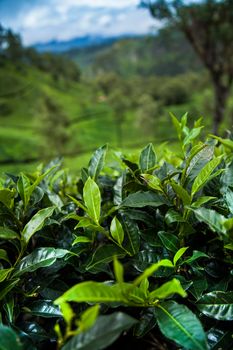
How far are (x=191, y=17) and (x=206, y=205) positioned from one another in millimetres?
17494

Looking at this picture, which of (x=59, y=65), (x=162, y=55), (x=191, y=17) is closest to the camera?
(x=191, y=17)

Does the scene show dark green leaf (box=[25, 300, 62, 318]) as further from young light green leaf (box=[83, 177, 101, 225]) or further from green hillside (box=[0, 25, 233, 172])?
green hillside (box=[0, 25, 233, 172])

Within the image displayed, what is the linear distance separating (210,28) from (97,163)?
17.5 m

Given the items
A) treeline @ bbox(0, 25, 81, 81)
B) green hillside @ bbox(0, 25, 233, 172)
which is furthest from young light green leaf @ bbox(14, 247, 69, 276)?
treeline @ bbox(0, 25, 81, 81)

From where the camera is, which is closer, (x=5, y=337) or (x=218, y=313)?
(x=5, y=337)

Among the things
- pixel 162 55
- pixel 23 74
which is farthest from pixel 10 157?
pixel 162 55

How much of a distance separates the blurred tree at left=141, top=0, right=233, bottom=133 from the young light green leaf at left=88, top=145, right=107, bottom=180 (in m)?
15.8

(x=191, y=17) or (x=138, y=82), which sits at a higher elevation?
(x=191, y=17)

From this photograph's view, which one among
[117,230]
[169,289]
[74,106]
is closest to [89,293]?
[169,289]

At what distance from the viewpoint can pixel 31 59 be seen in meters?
67.8

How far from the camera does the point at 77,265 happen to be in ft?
4.03

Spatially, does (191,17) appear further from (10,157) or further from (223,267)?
(10,157)

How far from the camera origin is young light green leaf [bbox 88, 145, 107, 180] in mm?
1343

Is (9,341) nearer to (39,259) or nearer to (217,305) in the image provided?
(39,259)
